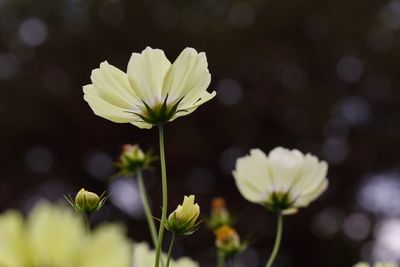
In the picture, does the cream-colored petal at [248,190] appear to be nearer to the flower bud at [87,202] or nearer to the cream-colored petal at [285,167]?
the cream-colored petal at [285,167]

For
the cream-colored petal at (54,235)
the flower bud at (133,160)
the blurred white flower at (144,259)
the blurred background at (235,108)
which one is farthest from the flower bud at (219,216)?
the blurred background at (235,108)

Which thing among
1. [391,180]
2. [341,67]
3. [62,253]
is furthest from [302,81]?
[62,253]

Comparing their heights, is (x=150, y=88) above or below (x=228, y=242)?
above

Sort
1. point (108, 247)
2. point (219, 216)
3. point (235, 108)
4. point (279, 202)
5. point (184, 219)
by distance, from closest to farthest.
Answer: point (108, 247) → point (184, 219) → point (279, 202) → point (219, 216) → point (235, 108)

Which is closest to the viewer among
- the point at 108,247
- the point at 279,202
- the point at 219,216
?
the point at 108,247

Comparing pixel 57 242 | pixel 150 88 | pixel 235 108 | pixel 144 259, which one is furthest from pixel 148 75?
pixel 235 108

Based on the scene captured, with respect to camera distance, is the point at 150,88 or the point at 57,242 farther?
A: the point at 150,88

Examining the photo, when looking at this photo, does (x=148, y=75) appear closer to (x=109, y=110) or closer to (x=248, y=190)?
(x=109, y=110)

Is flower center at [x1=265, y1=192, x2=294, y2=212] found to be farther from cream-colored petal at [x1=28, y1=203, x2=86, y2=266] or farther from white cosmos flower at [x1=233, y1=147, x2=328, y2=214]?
cream-colored petal at [x1=28, y1=203, x2=86, y2=266]
